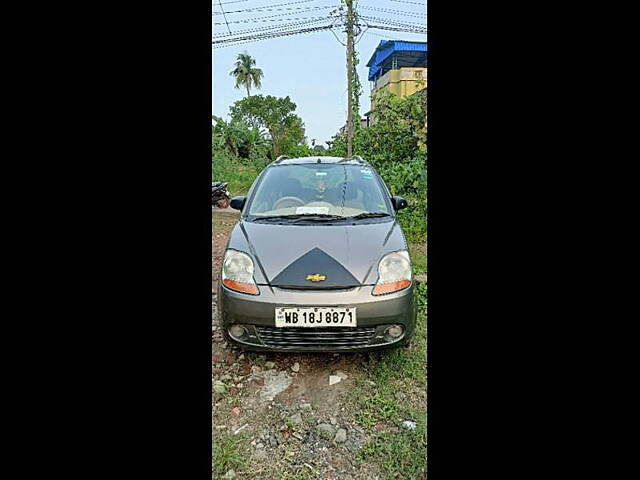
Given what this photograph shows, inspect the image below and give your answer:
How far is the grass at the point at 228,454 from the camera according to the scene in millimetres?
1891

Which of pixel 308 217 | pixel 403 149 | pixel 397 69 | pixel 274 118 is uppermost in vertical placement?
pixel 274 118

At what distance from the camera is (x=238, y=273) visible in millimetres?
2639

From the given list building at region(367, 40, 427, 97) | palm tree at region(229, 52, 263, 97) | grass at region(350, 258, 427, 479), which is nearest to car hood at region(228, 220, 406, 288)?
grass at region(350, 258, 427, 479)

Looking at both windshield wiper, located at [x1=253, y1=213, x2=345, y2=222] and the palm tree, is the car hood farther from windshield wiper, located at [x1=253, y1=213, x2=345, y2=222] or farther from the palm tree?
the palm tree

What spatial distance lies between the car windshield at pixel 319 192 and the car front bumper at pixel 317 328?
782mm

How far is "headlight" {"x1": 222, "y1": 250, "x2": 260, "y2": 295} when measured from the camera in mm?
2562

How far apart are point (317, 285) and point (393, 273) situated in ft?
1.60

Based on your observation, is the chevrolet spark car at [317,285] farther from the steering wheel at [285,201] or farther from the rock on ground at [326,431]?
the rock on ground at [326,431]

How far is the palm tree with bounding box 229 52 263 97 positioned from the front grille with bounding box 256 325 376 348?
39.3 metres

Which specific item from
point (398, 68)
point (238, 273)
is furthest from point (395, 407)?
point (398, 68)

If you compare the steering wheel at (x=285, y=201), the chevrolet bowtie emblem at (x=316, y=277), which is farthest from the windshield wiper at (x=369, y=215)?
the chevrolet bowtie emblem at (x=316, y=277)

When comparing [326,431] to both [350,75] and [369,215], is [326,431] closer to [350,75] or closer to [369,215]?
[369,215]
